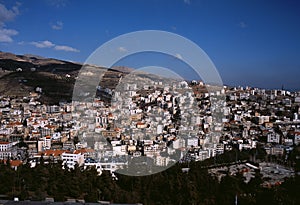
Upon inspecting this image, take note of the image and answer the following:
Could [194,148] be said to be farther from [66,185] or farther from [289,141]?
[289,141]

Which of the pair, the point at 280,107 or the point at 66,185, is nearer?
the point at 66,185

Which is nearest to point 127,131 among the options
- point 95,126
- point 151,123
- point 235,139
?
point 151,123

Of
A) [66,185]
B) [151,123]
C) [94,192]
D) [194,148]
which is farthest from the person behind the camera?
[194,148]

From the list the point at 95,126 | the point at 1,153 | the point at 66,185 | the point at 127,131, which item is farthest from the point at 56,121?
the point at 66,185

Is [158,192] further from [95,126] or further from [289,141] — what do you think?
[289,141]

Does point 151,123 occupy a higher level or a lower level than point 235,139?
higher

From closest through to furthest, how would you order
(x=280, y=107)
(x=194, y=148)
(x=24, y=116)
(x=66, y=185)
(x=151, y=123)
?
(x=66, y=185), (x=151, y=123), (x=194, y=148), (x=280, y=107), (x=24, y=116)
